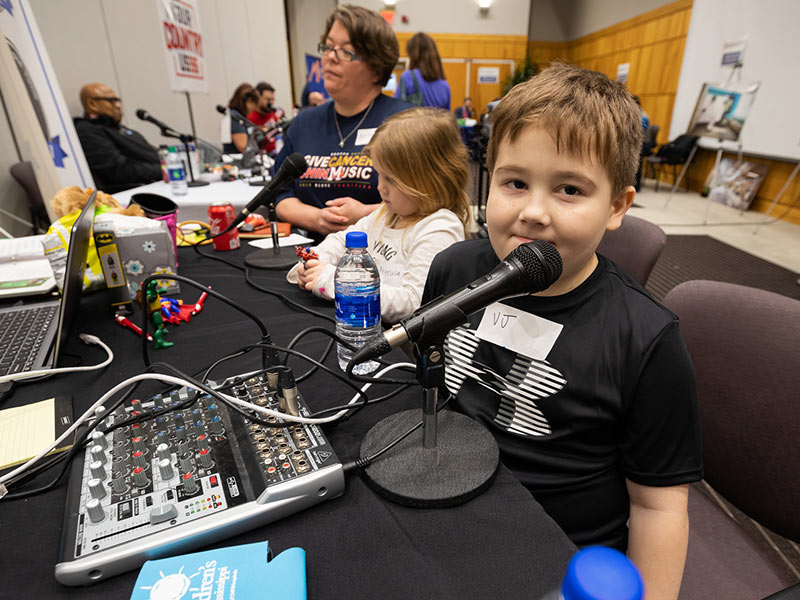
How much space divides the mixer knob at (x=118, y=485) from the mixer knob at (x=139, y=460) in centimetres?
2

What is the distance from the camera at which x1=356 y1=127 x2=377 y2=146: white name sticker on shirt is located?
1.75 metres

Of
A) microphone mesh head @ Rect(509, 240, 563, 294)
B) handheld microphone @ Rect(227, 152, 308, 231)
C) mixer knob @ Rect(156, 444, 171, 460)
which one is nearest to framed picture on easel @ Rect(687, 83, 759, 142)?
handheld microphone @ Rect(227, 152, 308, 231)

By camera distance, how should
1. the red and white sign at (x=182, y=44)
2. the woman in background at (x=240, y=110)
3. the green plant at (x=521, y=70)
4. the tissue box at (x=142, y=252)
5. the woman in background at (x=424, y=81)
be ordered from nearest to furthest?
the tissue box at (x=142, y=252) < the red and white sign at (x=182, y=44) < the woman in background at (x=240, y=110) < the woman in background at (x=424, y=81) < the green plant at (x=521, y=70)

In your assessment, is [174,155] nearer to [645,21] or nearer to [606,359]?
[606,359]

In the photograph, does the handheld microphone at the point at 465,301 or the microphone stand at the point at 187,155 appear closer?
the handheld microphone at the point at 465,301

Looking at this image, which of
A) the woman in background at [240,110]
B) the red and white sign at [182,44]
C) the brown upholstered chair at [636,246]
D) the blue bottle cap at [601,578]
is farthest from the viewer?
the woman in background at [240,110]

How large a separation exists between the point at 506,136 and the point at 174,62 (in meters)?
3.39

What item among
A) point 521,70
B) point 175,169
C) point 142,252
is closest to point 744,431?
point 142,252

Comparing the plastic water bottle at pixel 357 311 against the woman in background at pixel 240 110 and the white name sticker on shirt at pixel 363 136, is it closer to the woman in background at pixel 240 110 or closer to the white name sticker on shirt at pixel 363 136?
the white name sticker on shirt at pixel 363 136

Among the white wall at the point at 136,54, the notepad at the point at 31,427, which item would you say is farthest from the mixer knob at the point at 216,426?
the white wall at the point at 136,54

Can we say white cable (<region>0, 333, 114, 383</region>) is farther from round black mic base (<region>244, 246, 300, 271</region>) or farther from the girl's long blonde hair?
the girl's long blonde hair

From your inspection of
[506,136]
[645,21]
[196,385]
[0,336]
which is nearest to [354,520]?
[196,385]

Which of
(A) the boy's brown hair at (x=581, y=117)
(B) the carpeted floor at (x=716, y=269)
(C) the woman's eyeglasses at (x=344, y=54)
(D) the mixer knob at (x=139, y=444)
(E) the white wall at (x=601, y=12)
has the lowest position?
(B) the carpeted floor at (x=716, y=269)

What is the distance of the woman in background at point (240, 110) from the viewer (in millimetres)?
4543
